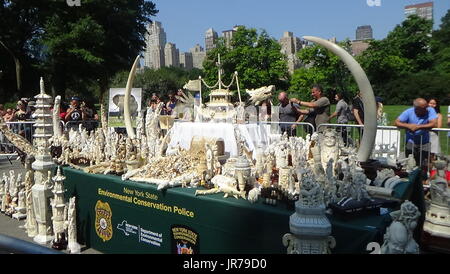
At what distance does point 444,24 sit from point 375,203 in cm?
3725

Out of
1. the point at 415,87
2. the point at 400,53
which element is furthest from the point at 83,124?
the point at 400,53

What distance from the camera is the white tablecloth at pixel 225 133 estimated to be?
4359mm

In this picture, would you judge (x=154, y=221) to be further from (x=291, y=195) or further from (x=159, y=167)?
(x=291, y=195)

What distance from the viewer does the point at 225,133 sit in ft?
14.6

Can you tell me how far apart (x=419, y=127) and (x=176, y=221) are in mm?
2987

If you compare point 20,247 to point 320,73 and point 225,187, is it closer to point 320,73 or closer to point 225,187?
point 225,187

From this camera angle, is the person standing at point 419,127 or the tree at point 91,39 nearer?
the person standing at point 419,127

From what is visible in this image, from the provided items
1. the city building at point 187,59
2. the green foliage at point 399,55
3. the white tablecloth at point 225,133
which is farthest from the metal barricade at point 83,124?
the city building at point 187,59

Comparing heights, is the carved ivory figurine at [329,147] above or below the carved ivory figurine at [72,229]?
above

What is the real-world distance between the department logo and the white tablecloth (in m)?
0.91

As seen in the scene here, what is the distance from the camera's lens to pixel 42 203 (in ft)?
13.3

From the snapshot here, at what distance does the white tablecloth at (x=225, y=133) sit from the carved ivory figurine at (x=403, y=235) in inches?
93.7

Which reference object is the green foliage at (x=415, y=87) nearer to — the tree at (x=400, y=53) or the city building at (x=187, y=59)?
the tree at (x=400, y=53)

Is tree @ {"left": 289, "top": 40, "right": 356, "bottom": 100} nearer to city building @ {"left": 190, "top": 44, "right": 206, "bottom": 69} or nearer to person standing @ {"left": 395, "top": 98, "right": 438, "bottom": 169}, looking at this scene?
person standing @ {"left": 395, "top": 98, "right": 438, "bottom": 169}
